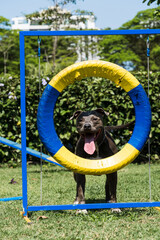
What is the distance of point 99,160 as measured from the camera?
3.80m

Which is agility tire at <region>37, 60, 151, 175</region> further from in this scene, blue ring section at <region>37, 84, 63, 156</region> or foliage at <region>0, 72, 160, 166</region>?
foliage at <region>0, 72, 160, 166</region>

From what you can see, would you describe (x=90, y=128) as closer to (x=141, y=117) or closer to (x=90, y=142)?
(x=90, y=142)

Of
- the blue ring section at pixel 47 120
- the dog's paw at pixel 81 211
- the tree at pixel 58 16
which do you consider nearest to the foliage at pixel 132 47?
the tree at pixel 58 16

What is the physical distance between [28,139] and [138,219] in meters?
4.85

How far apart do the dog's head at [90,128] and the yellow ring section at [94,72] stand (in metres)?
0.43

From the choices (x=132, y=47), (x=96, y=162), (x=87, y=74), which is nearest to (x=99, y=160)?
(x=96, y=162)

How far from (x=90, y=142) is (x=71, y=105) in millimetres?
4158

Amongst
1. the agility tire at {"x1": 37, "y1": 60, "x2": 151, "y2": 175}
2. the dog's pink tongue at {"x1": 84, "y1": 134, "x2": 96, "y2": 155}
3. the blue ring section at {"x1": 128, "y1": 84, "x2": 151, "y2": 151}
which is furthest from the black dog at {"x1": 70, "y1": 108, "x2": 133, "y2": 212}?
the blue ring section at {"x1": 128, "y1": 84, "x2": 151, "y2": 151}

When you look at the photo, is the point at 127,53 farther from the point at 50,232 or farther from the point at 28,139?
the point at 50,232

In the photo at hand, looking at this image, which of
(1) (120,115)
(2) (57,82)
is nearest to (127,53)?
(1) (120,115)

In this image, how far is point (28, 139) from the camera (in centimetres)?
809

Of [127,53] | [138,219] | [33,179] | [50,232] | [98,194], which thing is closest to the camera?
[50,232]

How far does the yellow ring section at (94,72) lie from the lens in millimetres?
3811

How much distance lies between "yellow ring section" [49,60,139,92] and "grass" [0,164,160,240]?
4.52ft
